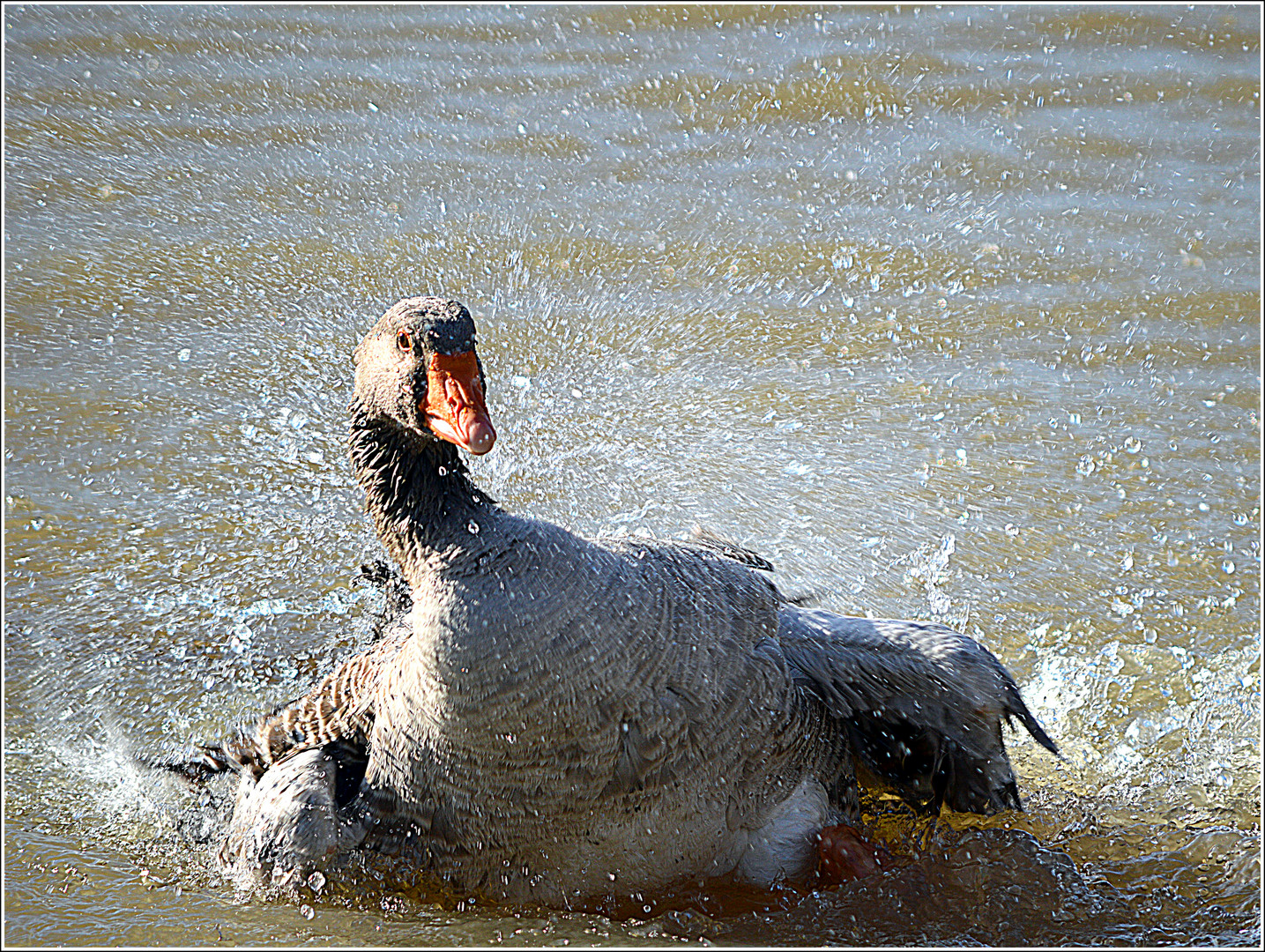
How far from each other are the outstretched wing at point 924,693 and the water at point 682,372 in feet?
0.72

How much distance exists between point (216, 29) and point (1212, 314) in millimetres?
8485

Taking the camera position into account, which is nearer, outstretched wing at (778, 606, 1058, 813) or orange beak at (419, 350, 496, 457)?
orange beak at (419, 350, 496, 457)

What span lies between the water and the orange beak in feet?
4.71

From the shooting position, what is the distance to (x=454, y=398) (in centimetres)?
A: 347

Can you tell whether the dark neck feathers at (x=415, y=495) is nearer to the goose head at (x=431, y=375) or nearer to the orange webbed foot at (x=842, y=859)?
the goose head at (x=431, y=375)

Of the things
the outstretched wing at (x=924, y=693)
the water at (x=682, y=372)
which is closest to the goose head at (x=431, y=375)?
the outstretched wing at (x=924, y=693)

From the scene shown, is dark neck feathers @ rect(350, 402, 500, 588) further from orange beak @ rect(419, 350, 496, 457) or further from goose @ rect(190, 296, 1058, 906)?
orange beak @ rect(419, 350, 496, 457)

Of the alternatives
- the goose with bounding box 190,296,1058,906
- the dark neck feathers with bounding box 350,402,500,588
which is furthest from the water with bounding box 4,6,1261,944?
the dark neck feathers with bounding box 350,402,500,588

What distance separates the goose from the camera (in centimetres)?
347

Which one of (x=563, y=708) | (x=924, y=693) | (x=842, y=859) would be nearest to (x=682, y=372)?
(x=924, y=693)

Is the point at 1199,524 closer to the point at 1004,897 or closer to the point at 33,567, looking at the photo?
the point at 1004,897

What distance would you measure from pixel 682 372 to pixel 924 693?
3582 mm

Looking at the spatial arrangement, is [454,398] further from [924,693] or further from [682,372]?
[682,372]

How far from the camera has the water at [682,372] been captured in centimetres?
426
